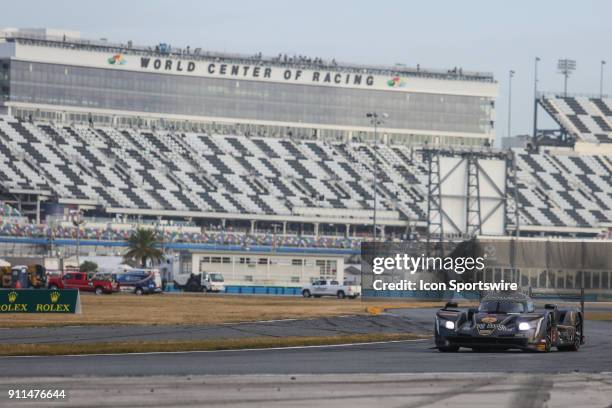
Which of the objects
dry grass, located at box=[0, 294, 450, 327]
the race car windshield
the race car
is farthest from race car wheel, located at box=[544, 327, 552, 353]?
dry grass, located at box=[0, 294, 450, 327]

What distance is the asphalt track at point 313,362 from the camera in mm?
23734

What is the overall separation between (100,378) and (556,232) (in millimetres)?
128192

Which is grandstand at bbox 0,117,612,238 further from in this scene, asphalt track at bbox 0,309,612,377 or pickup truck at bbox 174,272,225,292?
asphalt track at bbox 0,309,612,377

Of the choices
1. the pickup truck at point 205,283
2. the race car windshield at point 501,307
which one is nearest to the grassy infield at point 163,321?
the race car windshield at point 501,307

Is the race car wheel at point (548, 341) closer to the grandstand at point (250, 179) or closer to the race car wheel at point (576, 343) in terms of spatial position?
the race car wheel at point (576, 343)

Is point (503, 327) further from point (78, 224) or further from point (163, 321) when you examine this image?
point (78, 224)

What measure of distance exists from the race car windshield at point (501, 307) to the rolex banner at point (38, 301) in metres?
19.8

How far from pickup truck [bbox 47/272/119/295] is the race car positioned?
5301cm

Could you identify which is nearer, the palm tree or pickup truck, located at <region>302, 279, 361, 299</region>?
pickup truck, located at <region>302, 279, 361, 299</region>

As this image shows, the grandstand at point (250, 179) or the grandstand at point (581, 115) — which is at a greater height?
the grandstand at point (581, 115)

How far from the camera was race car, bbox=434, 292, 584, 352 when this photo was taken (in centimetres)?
2970

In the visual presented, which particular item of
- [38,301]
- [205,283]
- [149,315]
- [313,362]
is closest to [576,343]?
[313,362]

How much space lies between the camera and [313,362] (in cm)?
2611

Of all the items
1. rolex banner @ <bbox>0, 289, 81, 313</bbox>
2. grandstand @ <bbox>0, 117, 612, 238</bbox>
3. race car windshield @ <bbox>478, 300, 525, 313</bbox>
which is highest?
grandstand @ <bbox>0, 117, 612, 238</bbox>
